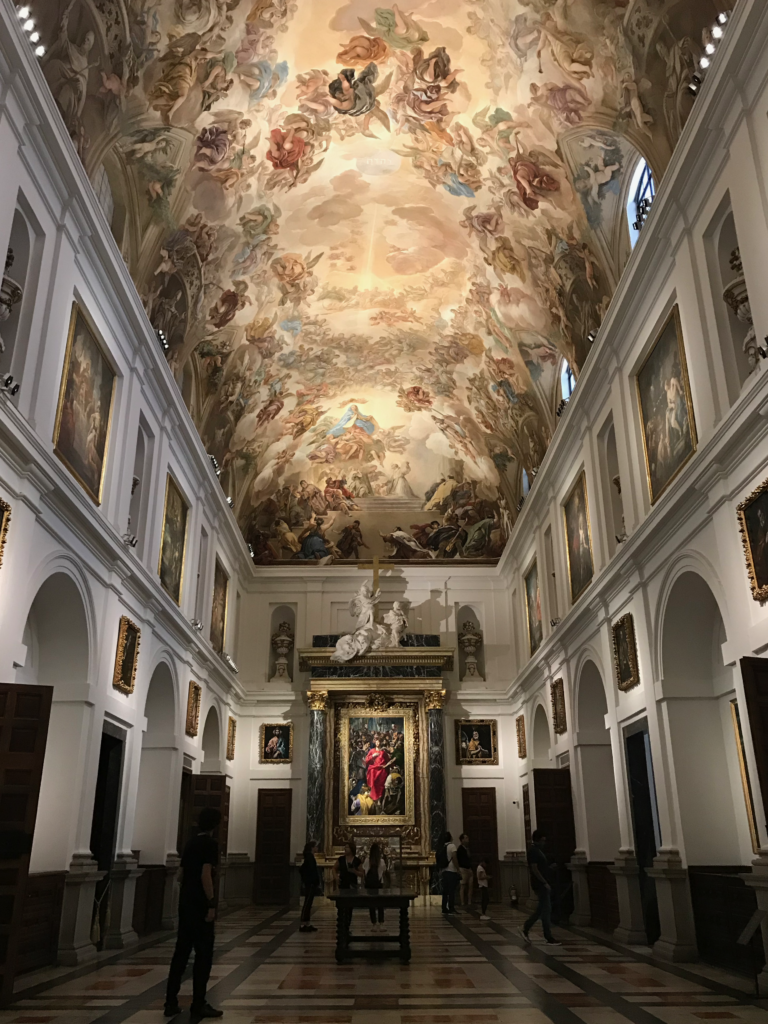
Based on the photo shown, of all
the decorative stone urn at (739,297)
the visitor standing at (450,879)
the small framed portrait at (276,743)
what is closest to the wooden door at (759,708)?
the decorative stone urn at (739,297)

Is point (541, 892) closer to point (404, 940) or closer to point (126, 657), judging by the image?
point (404, 940)

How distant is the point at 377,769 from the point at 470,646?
174 inches

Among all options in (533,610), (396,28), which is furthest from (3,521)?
(533,610)

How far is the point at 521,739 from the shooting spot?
23.7m

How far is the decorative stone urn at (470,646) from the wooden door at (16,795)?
18.1 m

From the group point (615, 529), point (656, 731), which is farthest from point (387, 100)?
point (656, 731)

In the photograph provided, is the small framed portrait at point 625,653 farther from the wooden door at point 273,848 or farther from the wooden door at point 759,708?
the wooden door at point 273,848

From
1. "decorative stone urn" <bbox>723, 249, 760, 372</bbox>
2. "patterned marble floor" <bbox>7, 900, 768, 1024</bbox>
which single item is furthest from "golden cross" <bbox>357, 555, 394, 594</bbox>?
"decorative stone urn" <bbox>723, 249, 760, 372</bbox>

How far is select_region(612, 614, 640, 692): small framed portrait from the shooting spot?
13320 mm

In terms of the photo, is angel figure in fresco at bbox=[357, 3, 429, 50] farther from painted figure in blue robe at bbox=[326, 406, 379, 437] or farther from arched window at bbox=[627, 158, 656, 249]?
painted figure in blue robe at bbox=[326, 406, 379, 437]

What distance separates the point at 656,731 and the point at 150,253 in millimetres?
10831

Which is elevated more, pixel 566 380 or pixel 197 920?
pixel 566 380

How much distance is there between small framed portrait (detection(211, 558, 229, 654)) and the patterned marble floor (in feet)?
31.0

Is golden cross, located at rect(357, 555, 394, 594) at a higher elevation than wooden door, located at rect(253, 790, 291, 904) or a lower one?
higher
